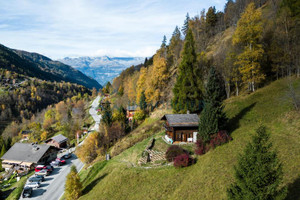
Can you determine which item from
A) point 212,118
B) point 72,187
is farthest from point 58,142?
point 212,118

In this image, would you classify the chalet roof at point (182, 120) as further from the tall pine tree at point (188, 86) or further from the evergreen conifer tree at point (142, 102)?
the evergreen conifer tree at point (142, 102)

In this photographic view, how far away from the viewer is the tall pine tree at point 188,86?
41.3 metres

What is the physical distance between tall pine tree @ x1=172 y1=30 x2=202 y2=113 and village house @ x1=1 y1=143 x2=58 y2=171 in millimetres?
47264

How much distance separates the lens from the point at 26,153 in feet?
191

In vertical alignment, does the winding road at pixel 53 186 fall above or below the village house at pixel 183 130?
below

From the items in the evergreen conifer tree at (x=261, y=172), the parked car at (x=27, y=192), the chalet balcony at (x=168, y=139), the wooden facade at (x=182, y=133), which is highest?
the evergreen conifer tree at (x=261, y=172)

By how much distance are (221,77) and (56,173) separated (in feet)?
167

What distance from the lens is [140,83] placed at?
66.2 meters

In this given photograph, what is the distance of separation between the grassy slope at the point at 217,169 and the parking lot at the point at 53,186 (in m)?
10.5

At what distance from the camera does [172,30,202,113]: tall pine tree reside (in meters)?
41.3

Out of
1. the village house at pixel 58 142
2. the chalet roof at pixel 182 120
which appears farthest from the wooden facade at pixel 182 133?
the village house at pixel 58 142

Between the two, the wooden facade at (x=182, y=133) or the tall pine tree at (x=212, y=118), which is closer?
the tall pine tree at (x=212, y=118)

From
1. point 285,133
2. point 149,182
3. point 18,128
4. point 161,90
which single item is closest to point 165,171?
point 149,182

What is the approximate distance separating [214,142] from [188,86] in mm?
19658
